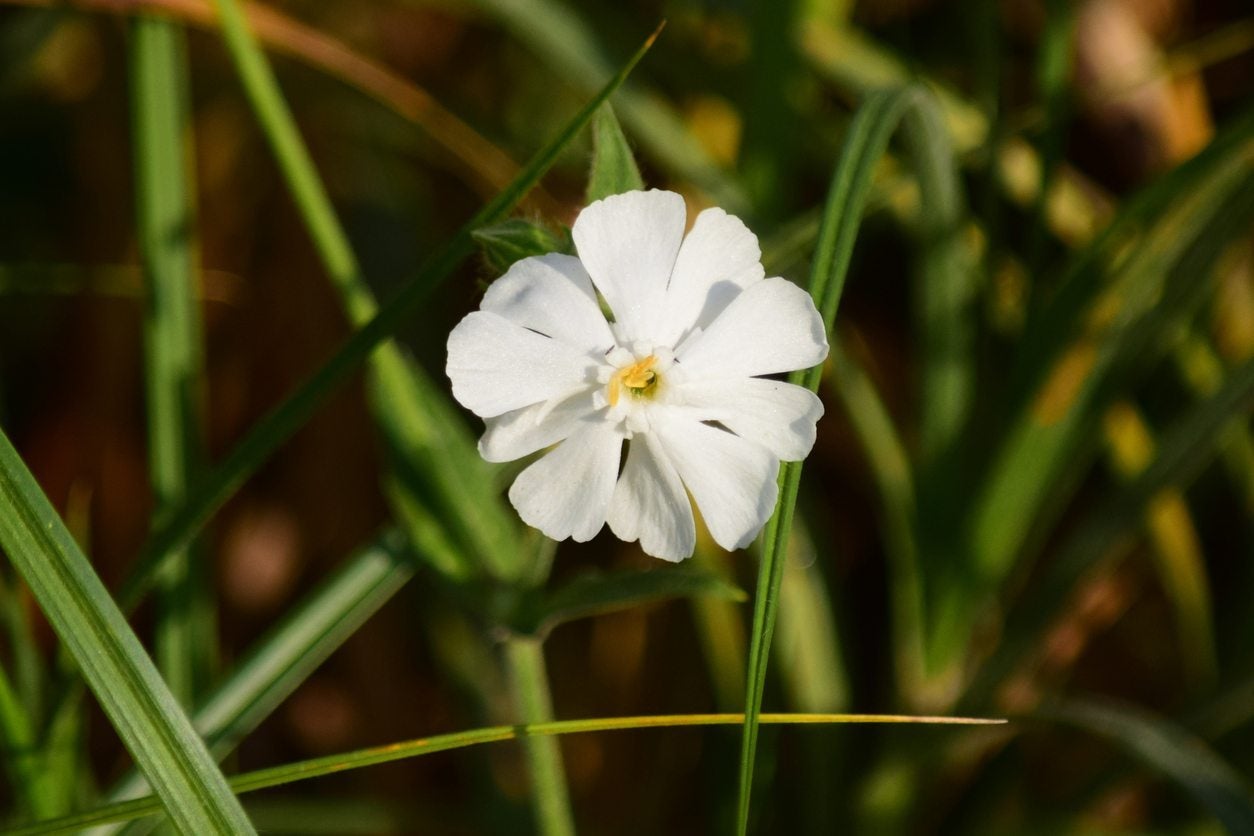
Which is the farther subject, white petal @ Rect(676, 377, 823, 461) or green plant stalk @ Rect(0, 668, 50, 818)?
green plant stalk @ Rect(0, 668, 50, 818)

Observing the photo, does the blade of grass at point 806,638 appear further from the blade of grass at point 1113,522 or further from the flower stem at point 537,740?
the flower stem at point 537,740

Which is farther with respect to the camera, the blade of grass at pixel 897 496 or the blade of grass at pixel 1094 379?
the blade of grass at pixel 897 496

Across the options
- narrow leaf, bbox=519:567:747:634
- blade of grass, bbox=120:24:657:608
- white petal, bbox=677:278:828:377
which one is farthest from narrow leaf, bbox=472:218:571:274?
narrow leaf, bbox=519:567:747:634

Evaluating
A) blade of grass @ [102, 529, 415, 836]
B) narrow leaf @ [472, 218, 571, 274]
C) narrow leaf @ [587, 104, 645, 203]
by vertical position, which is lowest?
blade of grass @ [102, 529, 415, 836]

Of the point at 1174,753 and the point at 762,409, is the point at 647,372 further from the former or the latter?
the point at 1174,753

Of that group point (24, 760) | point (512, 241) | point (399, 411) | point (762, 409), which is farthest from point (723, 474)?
point (24, 760)

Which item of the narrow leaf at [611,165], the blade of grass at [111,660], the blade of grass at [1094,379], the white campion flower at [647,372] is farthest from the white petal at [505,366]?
the blade of grass at [1094,379]

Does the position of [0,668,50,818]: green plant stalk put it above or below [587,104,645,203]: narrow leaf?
below

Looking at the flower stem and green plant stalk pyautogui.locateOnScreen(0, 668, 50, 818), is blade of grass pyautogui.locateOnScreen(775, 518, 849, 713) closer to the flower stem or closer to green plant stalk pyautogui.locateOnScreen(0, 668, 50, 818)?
the flower stem
